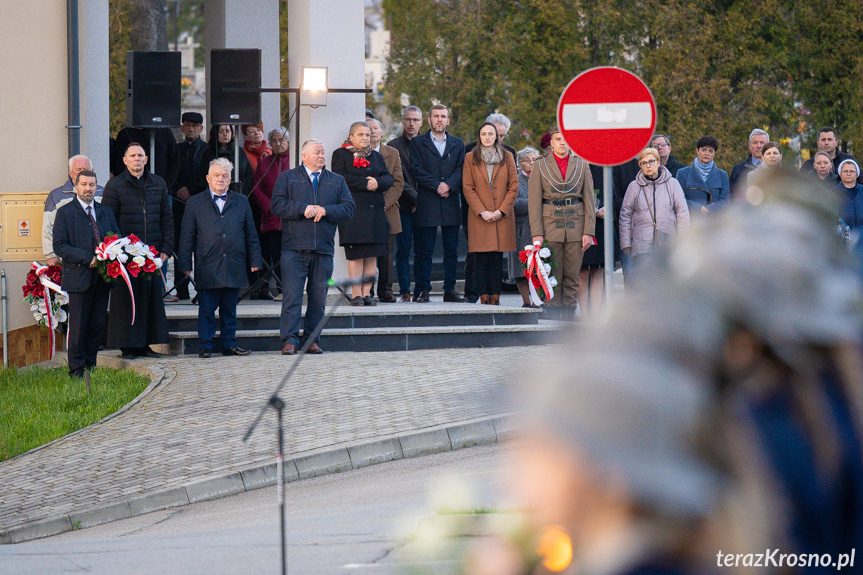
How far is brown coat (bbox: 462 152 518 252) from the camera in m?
15.0

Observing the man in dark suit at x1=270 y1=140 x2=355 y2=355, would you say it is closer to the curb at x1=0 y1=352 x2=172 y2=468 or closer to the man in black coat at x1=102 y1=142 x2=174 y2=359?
the man in black coat at x1=102 y1=142 x2=174 y2=359

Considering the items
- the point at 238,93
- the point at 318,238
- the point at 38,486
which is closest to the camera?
the point at 38,486

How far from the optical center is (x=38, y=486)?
834 cm

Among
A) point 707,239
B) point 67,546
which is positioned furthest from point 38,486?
point 707,239

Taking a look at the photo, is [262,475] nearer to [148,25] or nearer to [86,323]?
[86,323]

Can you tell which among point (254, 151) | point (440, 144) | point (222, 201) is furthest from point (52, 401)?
point (254, 151)

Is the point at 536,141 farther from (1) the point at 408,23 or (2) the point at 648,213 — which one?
(2) the point at 648,213

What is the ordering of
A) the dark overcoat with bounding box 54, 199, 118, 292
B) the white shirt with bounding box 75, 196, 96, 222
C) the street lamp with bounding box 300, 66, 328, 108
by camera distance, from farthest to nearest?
the street lamp with bounding box 300, 66, 328, 108
the white shirt with bounding box 75, 196, 96, 222
the dark overcoat with bounding box 54, 199, 118, 292

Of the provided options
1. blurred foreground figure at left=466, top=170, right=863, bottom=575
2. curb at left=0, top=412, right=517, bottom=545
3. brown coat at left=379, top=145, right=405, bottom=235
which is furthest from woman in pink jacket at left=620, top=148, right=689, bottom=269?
blurred foreground figure at left=466, top=170, right=863, bottom=575

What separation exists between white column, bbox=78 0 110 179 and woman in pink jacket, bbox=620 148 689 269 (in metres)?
6.39

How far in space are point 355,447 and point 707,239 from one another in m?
7.72

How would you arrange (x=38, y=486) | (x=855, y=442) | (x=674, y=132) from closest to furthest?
(x=855, y=442), (x=38, y=486), (x=674, y=132)

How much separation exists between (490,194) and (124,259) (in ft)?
15.7

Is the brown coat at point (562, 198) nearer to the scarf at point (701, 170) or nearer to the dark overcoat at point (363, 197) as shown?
the scarf at point (701, 170)
